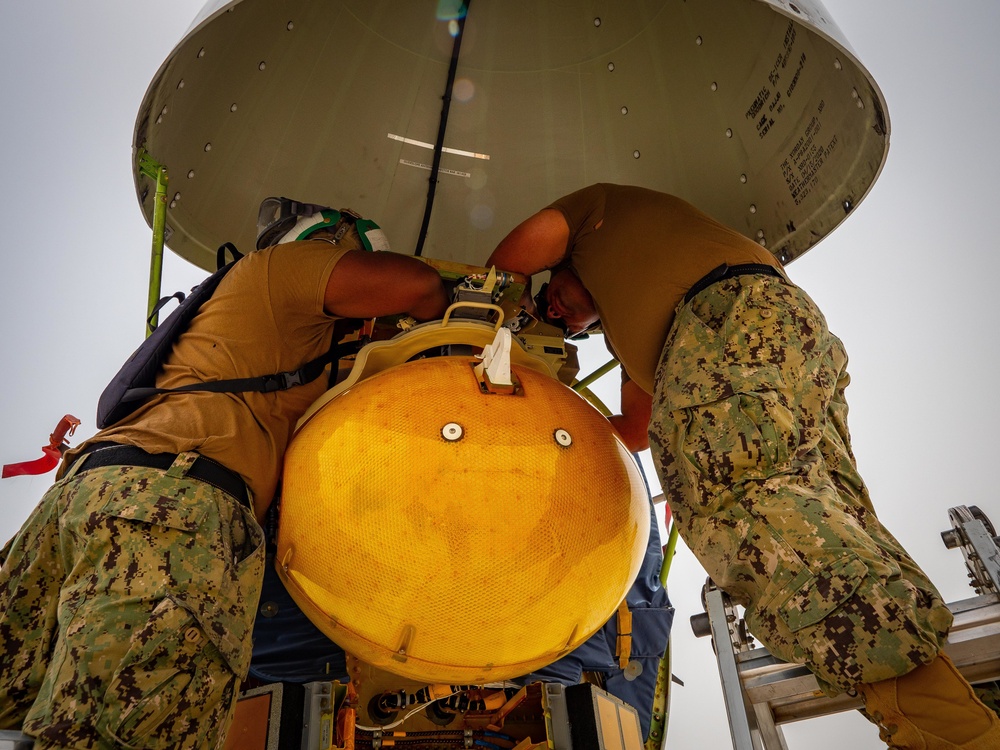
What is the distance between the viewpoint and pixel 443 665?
2389 mm

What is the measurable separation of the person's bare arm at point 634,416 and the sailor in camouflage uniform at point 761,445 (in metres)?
0.45

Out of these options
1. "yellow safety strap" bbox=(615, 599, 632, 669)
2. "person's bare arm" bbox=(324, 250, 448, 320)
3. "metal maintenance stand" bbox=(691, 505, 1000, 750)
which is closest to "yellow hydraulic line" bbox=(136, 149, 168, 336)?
"person's bare arm" bbox=(324, 250, 448, 320)

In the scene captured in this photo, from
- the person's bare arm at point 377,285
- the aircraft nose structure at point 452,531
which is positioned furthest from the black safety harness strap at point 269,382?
the aircraft nose structure at point 452,531

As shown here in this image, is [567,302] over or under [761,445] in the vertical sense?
over

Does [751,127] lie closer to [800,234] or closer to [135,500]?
[800,234]

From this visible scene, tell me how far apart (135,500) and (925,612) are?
2055mm

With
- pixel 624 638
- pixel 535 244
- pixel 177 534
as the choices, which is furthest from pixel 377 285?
pixel 624 638

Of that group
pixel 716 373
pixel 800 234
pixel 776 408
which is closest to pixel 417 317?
pixel 716 373

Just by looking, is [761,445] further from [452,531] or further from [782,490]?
[452,531]

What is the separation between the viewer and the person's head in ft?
11.7

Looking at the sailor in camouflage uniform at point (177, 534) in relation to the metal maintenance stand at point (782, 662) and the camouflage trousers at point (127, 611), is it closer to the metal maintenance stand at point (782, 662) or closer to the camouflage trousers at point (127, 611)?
the camouflage trousers at point (127, 611)

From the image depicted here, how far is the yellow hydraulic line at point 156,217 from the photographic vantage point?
3307 mm

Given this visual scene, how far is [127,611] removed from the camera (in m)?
2.06

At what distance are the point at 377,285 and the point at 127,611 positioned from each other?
4.43 ft
